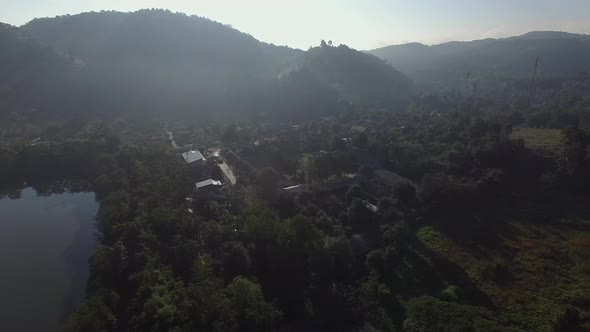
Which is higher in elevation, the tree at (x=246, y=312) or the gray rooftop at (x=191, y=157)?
the gray rooftop at (x=191, y=157)

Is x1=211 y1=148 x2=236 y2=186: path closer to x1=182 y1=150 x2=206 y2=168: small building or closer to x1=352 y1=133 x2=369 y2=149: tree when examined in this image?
x1=182 y1=150 x2=206 y2=168: small building

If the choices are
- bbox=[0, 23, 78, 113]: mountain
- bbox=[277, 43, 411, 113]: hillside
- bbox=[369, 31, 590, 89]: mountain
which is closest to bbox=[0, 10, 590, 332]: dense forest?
bbox=[0, 23, 78, 113]: mountain

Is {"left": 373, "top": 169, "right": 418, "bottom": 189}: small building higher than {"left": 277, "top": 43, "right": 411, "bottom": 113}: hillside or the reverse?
the reverse

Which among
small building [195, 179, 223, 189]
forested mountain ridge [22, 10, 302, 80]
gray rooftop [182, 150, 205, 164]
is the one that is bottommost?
small building [195, 179, 223, 189]

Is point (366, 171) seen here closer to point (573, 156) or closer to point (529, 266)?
point (529, 266)

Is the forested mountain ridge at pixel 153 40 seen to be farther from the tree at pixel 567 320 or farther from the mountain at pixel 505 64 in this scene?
the tree at pixel 567 320

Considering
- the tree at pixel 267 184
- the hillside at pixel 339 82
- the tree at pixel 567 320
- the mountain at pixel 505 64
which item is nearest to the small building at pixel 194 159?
Answer: the tree at pixel 267 184
